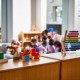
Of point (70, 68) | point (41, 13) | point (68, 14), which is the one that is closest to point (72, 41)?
point (70, 68)

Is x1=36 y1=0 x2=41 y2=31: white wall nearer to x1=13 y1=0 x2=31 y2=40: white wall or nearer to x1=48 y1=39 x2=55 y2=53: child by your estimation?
x1=13 y1=0 x2=31 y2=40: white wall

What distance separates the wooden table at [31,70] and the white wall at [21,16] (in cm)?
368

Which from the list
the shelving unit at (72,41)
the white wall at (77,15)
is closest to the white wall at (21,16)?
the white wall at (77,15)

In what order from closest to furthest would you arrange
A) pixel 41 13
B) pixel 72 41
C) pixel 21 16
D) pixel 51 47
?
1. pixel 72 41
2. pixel 51 47
3. pixel 21 16
4. pixel 41 13

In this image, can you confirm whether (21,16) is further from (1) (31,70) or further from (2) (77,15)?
(1) (31,70)

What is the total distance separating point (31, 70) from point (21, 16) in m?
3.94

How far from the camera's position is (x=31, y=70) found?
1418 mm

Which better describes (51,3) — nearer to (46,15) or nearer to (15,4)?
(46,15)

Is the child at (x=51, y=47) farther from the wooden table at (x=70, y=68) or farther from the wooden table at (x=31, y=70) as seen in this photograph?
the wooden table at (x=31, y=70)

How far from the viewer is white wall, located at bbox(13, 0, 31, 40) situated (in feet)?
16.8

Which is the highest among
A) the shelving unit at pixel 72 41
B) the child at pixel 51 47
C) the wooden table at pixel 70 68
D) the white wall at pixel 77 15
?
the white wall at pixel 77 15

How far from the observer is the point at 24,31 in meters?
5.27

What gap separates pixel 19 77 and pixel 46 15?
4451 millimetres

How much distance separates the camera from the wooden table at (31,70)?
50.8 inches
